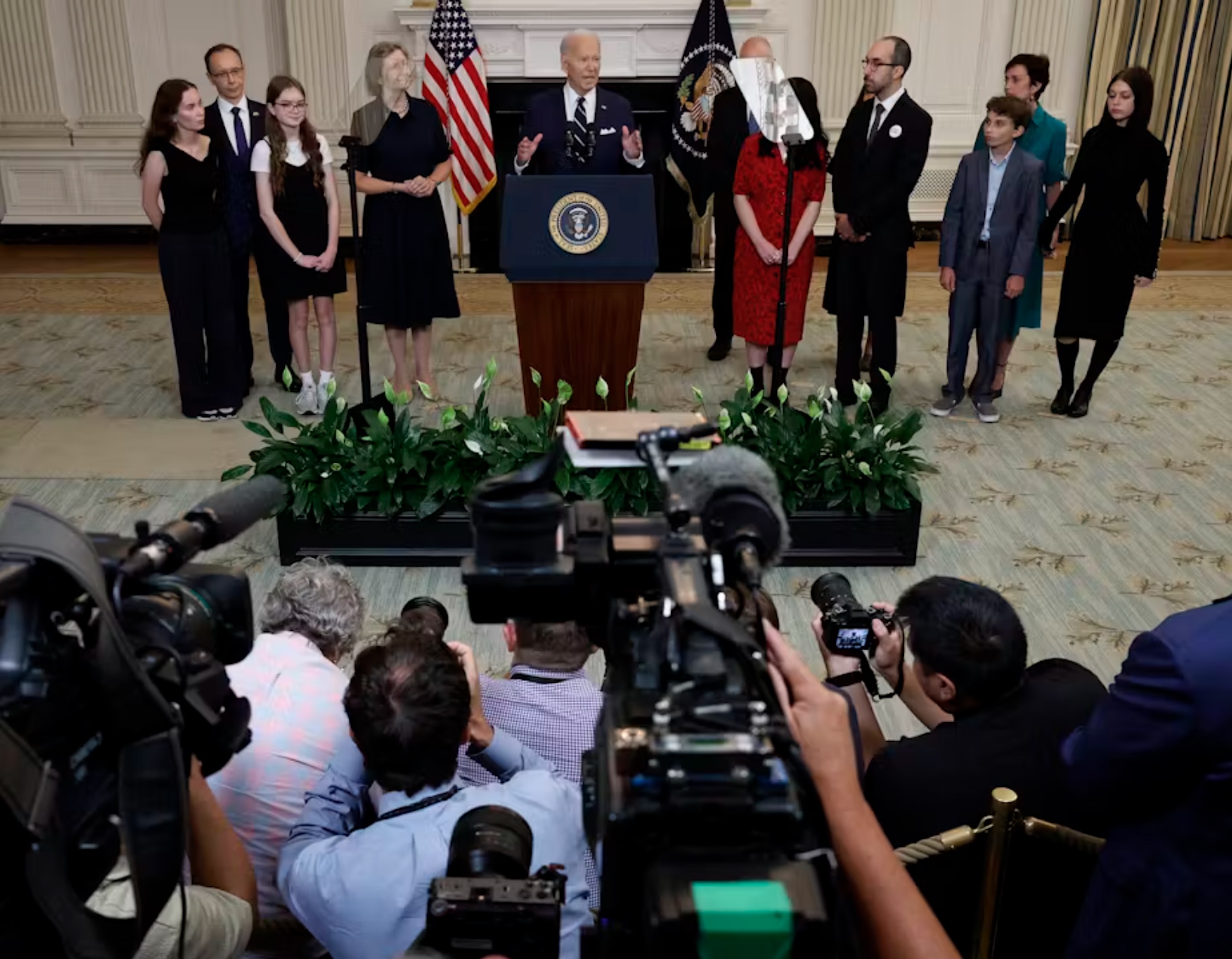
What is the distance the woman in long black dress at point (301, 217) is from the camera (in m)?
4.93

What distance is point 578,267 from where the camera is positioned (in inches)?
177

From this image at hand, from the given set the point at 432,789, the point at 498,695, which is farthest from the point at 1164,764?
the point at 498,695

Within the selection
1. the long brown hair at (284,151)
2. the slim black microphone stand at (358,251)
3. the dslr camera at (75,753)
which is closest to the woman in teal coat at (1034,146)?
the slim black microphone stand at (358,251)

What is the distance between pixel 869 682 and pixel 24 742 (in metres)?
1.66

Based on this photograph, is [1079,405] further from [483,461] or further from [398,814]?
[398,814]

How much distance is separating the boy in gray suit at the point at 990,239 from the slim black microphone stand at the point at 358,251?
2.38 meters

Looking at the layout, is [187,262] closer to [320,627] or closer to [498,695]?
[320,627]

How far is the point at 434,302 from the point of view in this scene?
17.2 ft

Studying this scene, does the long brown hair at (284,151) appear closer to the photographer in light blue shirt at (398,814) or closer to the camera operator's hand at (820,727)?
the photographer in light blue shirt at (398,814)

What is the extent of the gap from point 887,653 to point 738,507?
1153mm

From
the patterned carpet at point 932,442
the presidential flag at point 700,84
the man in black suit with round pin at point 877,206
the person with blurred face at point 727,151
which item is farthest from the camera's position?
the presidential flag at point 700,84

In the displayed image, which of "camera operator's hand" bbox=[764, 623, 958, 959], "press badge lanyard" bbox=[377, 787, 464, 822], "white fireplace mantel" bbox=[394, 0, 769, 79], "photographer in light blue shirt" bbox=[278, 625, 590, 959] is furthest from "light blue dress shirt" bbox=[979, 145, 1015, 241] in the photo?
"camera operator's hand" bbox=[764, 623, 958, 959]

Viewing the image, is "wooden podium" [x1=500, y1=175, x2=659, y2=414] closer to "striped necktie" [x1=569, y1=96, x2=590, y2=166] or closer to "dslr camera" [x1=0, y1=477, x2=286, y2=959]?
"striped necktie" [x1=569, y1=96, x2=590, y2=166]

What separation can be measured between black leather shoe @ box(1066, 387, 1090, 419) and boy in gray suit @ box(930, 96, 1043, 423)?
0.34m
